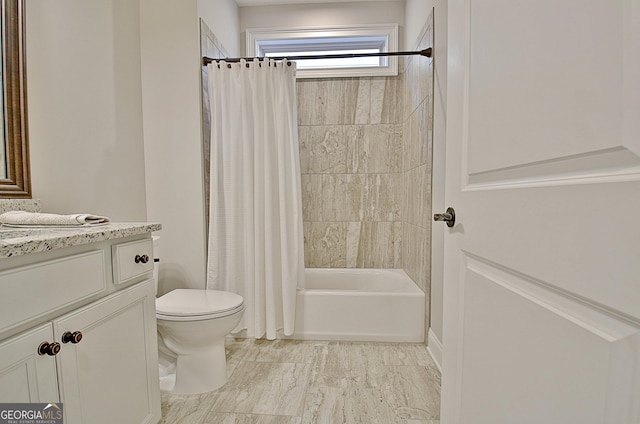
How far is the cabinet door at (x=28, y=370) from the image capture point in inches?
27.6

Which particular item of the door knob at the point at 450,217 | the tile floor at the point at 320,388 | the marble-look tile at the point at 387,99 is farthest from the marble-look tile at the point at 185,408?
the marble-look tile at the point at 387,99

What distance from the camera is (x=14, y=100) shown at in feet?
3.87

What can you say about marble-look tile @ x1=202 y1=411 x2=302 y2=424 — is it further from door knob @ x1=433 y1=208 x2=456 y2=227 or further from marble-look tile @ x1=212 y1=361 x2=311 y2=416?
door knob @ x1=433 y1=208 x2=456 y2=227

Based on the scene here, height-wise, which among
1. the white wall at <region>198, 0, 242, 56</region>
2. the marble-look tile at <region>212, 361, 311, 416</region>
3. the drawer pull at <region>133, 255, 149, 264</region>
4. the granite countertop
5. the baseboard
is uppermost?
the white wall at <region>198, 0, 242, 56</region>

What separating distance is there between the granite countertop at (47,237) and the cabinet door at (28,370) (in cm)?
20

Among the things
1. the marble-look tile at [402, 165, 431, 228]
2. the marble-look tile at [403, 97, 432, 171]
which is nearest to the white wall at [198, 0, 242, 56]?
the marble-look tile at [403, 97, 432, 171]

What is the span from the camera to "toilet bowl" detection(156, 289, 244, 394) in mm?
1592

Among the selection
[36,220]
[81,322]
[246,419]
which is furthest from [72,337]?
[246,419]

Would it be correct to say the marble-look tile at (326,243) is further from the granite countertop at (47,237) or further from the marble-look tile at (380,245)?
the granite countertop at (47,237)

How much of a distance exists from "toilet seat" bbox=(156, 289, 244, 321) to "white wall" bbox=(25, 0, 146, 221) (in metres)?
0.54

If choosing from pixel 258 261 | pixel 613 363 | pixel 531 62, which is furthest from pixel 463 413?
pixel 258 261

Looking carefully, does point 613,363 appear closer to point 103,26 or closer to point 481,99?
point 481,99

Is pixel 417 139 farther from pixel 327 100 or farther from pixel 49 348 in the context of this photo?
pixel 49 348

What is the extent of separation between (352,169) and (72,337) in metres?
2.39
